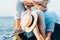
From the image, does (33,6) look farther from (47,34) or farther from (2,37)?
(2,37)

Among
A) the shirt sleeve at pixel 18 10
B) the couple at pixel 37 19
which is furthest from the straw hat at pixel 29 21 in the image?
the shirt sleeve at pixel 18 10

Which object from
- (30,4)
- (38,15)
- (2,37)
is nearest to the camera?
(38,15)

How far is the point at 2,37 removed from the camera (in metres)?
3.06

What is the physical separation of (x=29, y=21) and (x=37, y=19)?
11 centimetres

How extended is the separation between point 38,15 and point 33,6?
0.23 meters

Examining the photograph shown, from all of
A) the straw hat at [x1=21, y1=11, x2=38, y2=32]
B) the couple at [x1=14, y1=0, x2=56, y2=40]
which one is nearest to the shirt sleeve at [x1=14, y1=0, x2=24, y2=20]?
the couple at [x1=14, y1=0, x2=56, y2=40]

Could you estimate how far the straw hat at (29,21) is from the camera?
7.49ft

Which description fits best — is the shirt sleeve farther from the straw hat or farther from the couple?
the straw hat

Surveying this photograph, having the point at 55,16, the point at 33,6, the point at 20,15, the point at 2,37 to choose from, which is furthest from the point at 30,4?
the point at 2,37

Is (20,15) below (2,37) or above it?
above

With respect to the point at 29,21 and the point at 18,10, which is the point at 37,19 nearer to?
the point at 29,21

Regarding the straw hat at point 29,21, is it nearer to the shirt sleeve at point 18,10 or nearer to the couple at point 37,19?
the couple at point 37,19

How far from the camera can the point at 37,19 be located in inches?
90.0

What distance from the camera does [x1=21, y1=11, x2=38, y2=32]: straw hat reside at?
2283mm
